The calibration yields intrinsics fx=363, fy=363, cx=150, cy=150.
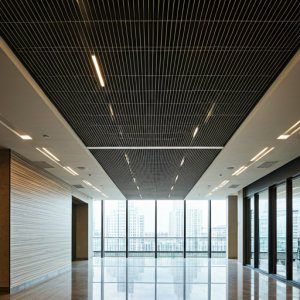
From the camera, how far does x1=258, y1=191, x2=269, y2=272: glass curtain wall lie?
50.2ft

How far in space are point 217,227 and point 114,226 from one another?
8.04 metres

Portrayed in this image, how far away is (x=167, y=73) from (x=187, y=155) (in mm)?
6377

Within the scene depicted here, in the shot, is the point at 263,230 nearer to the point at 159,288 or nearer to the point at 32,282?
the point at 159,288

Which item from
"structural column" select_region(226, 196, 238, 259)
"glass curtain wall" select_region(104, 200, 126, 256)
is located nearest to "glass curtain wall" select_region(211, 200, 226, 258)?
"structural column" select_region(226, 196, 238, 259)

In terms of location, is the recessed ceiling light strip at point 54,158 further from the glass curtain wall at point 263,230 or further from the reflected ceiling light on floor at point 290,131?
the glass curtain wall at point 263,230

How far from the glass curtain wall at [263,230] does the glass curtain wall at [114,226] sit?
13.7m

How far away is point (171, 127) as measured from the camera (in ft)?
29.0

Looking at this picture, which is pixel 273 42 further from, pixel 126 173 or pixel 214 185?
pixel 214 185

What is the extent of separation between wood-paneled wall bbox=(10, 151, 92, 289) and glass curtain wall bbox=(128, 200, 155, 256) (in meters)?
11.8

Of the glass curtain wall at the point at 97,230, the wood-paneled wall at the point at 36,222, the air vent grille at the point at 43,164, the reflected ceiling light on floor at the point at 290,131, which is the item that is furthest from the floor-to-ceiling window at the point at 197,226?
the reflected ceiling light on floor at the point at 290,131

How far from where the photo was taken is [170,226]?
2869 cm

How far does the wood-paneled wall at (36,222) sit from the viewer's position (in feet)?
34.7

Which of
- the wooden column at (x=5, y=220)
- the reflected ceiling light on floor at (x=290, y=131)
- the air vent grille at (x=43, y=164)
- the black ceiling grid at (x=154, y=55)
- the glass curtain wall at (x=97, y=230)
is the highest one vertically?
the black ceiling grid at (x=154, y=55)

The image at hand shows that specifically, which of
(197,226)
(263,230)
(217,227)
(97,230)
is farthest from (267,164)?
(97,230)
